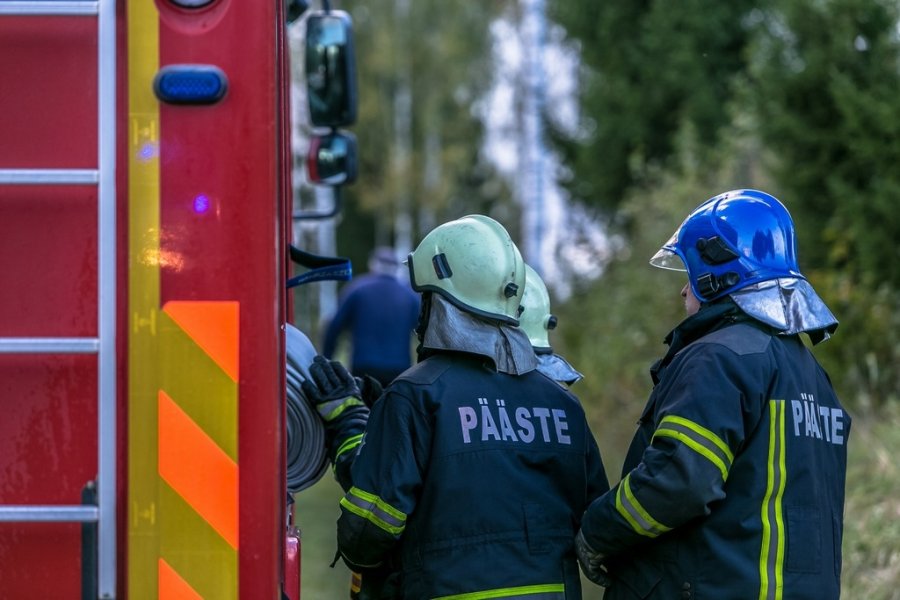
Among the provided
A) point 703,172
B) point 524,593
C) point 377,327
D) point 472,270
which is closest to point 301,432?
point 472,270

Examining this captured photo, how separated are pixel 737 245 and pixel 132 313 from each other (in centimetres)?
180

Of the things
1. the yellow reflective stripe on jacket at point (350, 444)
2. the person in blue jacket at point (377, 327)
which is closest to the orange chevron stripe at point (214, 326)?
the yellow reflective stripe on jacket at point (350, 444)

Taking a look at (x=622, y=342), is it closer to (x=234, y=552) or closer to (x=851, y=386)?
(x=851, y=386)

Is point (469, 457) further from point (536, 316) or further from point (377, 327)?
point (377, 327)

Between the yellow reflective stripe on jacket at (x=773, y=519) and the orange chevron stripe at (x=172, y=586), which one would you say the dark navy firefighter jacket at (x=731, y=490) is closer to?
the yellow reflective stripe on jacket at (x=773, y=519)

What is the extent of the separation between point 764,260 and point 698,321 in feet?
0.78

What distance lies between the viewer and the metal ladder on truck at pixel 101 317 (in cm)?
246

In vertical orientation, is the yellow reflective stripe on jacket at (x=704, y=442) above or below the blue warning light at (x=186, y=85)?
below

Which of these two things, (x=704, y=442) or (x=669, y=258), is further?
(x=669, y=258)

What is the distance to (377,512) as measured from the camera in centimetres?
355

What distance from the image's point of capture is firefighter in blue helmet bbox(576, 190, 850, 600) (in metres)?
3.44

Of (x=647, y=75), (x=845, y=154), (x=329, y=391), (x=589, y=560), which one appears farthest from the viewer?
(x=647, y=75)

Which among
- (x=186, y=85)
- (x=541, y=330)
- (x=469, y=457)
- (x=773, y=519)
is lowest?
(x=773, y=519)

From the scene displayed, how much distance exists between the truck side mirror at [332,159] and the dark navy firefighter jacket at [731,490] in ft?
7.66
